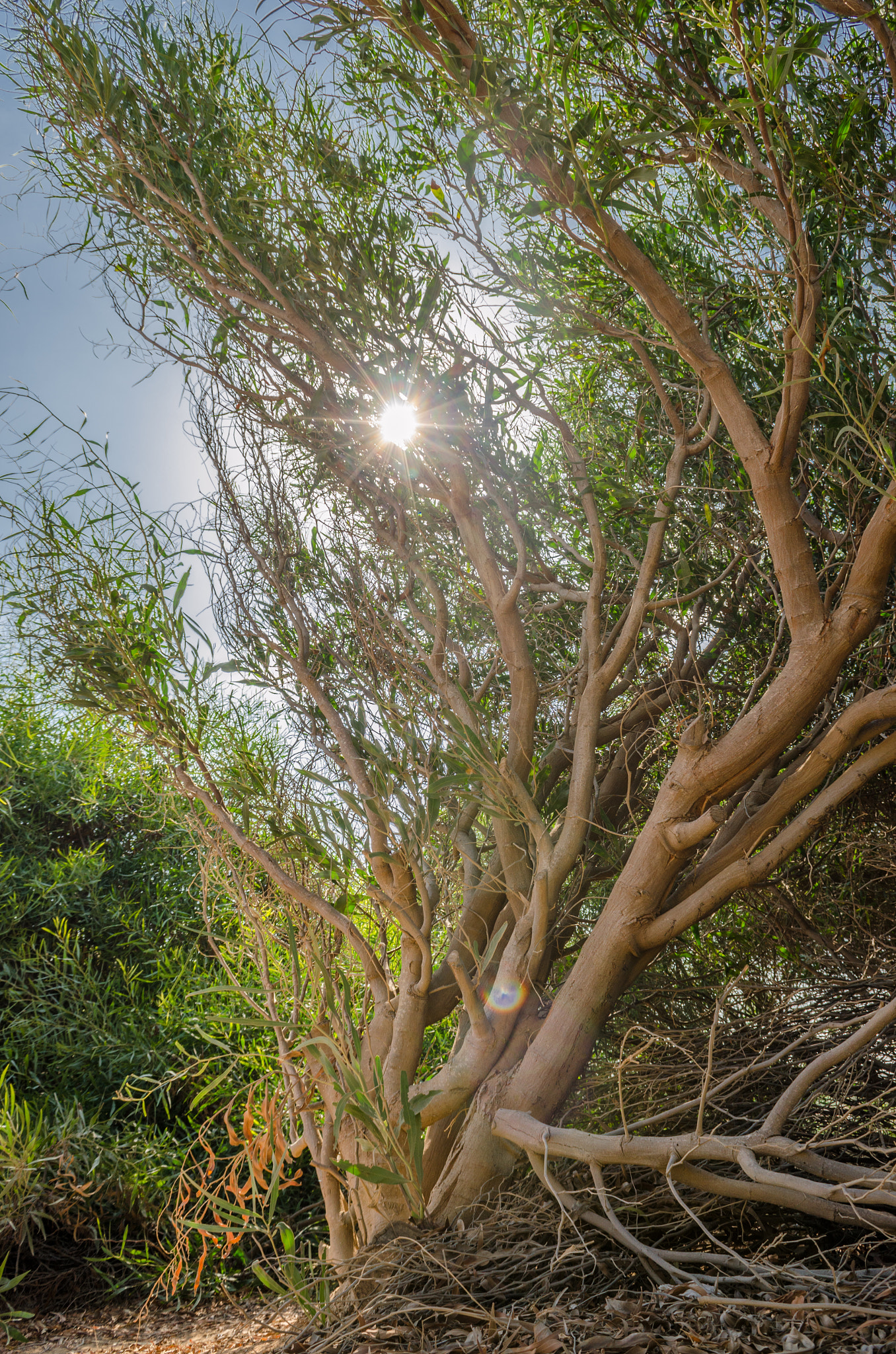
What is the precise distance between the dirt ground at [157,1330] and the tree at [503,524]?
477 millimetres

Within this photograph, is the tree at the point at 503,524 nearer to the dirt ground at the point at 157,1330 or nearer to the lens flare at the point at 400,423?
the lens flare at the point at 400,423

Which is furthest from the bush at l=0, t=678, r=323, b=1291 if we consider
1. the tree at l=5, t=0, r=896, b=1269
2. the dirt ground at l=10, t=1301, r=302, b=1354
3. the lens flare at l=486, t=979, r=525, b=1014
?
the lens flare at l=486, t=979, r=525, b=1014

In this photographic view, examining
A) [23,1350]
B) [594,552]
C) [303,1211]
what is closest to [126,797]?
Result: [303,1211]

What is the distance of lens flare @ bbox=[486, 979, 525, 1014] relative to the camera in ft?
6.45

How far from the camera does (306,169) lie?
202 cm

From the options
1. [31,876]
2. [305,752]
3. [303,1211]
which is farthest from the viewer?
[31,876]

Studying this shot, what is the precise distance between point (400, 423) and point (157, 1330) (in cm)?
278

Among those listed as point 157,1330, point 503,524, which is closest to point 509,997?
point 503,524

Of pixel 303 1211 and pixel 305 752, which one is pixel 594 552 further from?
pixel 303 1211

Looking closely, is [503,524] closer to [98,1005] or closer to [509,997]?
[509,997]

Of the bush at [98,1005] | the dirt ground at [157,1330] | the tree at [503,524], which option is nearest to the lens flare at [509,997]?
the tree at [503,524]

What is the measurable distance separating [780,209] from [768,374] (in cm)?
43

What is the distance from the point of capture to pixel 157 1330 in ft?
8.34

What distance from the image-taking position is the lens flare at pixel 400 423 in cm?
204
